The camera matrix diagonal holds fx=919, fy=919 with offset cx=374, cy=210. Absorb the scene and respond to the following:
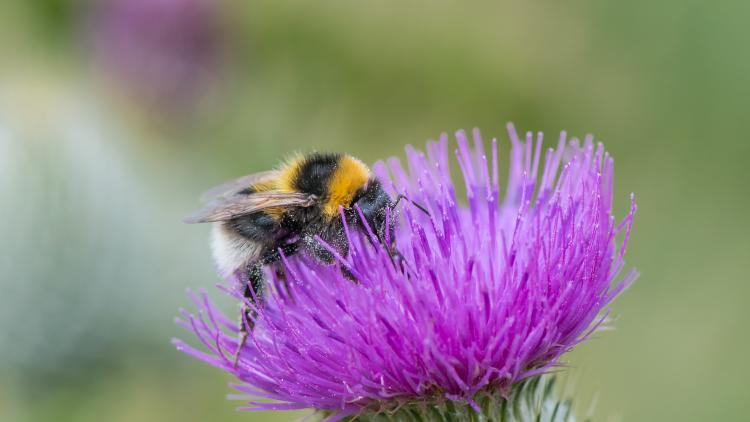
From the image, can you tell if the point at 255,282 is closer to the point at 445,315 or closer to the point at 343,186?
the point at 343,186

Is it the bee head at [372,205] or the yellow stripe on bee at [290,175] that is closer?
the bee head at [372,205]

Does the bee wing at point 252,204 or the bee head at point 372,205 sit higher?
the bee wing at point 252,204

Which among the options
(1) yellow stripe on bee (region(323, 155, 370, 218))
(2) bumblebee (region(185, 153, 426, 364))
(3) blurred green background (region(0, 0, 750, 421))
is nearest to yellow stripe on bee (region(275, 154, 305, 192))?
(2) bumblebee (region(185, 153, 426, 364))

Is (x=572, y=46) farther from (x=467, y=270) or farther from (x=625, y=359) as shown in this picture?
(x=467, y=270)

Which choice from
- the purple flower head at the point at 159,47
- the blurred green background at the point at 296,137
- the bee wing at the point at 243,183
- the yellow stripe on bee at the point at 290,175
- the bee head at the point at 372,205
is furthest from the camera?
the purple flower head at the point at 159,47

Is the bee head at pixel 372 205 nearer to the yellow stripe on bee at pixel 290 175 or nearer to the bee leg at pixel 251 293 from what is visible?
the yellow stripe on bee at pixel 290 175

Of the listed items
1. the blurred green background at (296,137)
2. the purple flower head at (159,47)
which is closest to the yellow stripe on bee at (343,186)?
the blurred green background at (296,137)

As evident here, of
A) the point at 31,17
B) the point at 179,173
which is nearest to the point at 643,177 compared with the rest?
the point at 179,173
